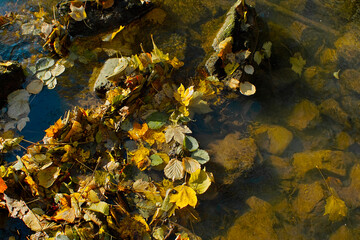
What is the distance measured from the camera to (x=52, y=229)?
1953mm

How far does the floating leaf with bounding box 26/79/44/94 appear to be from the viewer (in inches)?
94.0

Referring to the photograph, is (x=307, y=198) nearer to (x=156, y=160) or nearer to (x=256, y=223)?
(x=256, y=223)

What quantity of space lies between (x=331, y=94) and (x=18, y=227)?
2.47 meters

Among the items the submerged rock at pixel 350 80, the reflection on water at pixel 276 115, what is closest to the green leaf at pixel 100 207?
the reflection on water at pixel 276 115

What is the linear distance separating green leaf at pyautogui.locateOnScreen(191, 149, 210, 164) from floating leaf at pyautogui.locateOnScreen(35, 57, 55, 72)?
4.44 ft

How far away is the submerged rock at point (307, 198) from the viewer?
2.17 m

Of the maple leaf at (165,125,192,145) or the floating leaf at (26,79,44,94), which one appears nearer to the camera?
the maple leaf at (165,125,192,145)

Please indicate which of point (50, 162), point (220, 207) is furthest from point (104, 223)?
point (220, 207)

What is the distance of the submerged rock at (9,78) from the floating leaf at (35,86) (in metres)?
0.09

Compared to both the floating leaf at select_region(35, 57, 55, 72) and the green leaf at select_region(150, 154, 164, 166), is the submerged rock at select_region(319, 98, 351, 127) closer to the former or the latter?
the green leaf at select_region(150, 154, 164, 166)

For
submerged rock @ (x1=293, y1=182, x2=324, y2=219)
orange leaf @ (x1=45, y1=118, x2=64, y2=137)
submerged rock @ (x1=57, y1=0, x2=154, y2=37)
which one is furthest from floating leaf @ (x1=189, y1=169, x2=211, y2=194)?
submerged rock @ (x1=57, y1=0, x2=154, y2=37)

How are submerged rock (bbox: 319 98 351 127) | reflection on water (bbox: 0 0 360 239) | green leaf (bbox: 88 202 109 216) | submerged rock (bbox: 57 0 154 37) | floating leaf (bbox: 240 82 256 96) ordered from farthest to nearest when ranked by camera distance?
submerged rock (bbox: 57 0 154 37) < submerged rock (bbox: 319 98 351 127) < floating leaf (bbox: 240 82 256 96) < reflection on water (bbox: 0 0 360 239) < green leaf (bbox: 88 202 109 216)

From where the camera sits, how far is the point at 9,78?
2.32 meters

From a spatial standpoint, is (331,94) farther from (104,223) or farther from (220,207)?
(104,223)
